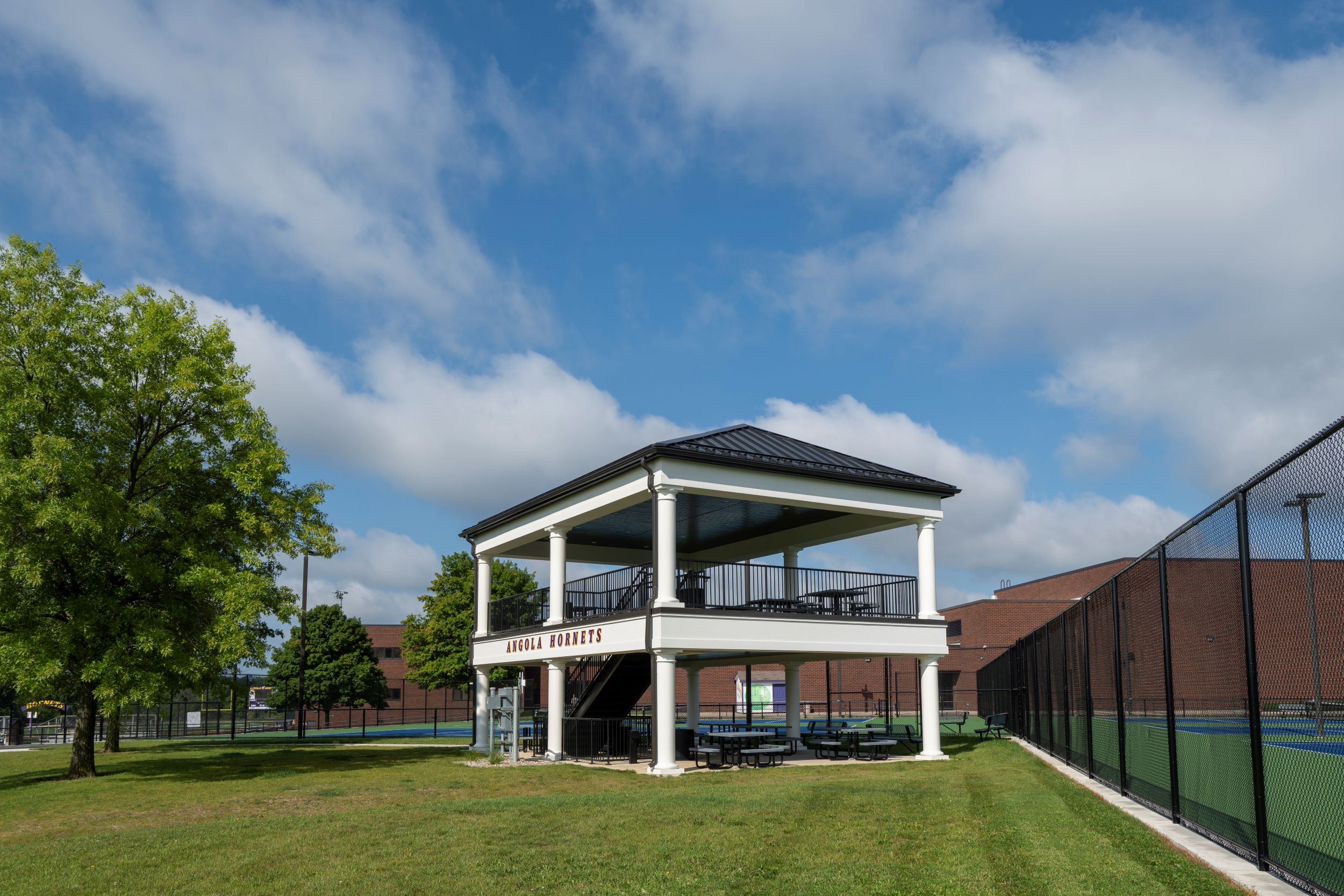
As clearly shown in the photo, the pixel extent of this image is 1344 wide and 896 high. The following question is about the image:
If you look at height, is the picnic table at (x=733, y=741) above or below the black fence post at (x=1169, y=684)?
below

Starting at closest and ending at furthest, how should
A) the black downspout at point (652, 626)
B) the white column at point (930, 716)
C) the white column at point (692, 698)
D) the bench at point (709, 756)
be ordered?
the black downspout at point (652, 626), the bench at point (709, 756), the white column at point (930, 716), the white column at point (692, 698)

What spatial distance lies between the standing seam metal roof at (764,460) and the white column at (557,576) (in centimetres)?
110

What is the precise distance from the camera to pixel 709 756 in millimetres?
23609

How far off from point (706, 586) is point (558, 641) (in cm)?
417

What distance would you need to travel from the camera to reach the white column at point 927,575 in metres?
→ 26.0

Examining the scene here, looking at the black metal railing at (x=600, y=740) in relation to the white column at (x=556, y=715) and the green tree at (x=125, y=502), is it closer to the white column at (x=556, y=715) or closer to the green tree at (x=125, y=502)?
the white column at (x=556, y=715)

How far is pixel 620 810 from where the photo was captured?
13945mm

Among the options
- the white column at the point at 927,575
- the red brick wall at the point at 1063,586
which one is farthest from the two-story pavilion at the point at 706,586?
the red brick wall at the point at 1063,586

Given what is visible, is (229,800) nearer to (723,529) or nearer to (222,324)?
(222,324)

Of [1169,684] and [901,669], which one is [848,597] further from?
[901,669]

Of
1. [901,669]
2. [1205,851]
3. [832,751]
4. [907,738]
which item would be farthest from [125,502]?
[901,669]

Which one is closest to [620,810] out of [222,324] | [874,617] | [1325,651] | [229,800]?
[229,800]

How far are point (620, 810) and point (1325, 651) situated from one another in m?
9.53

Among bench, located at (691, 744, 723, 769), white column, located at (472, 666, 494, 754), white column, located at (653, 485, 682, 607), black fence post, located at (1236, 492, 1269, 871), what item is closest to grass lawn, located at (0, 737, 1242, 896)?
black fence post, located at (1236, 492, 1269, 871)
